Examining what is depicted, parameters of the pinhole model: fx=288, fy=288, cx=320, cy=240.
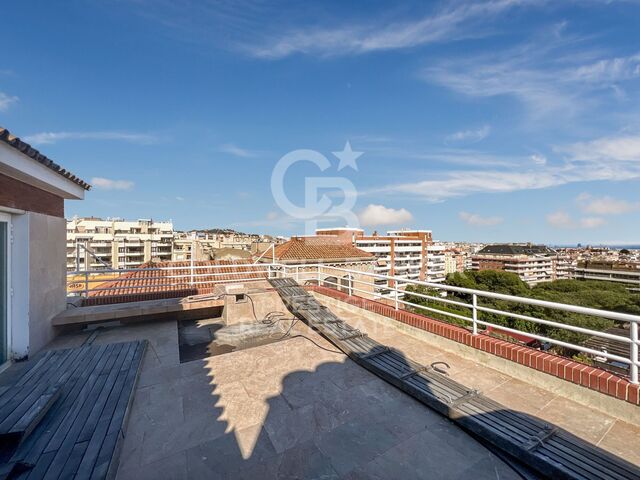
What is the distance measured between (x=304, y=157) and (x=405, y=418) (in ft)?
24.0

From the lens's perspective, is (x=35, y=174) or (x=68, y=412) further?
(x=35, y=174)

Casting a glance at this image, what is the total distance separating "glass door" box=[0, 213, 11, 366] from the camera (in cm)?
421

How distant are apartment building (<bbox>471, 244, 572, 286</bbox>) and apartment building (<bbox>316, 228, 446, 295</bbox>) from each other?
18.8 metres

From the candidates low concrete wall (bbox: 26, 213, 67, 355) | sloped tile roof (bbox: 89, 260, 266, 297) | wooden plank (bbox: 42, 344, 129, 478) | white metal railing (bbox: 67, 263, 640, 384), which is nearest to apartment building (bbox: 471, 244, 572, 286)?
white metal railing (bbox: 67, 263, 640, 384)

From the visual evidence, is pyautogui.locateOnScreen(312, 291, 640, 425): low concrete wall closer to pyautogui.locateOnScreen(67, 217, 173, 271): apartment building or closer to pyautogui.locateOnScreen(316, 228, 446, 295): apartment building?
pyautogui.locateOnScreen(67, 217, 173, 271): apartment building

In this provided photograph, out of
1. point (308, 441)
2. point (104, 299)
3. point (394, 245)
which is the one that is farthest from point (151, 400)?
point (394, 245)

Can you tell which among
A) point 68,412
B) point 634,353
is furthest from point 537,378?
point 68,412

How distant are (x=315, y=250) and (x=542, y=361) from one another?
26.2 m

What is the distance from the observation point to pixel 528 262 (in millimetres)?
95812

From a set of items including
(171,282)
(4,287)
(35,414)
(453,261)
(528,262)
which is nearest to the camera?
(35,414)

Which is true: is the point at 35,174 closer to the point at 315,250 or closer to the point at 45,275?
the point at 45,275

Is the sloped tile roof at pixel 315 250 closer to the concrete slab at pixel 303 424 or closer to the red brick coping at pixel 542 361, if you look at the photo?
the red brick coping at pixel 542 361

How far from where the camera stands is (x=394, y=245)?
83.2 meters

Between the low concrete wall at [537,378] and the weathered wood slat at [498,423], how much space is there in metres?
0.76
